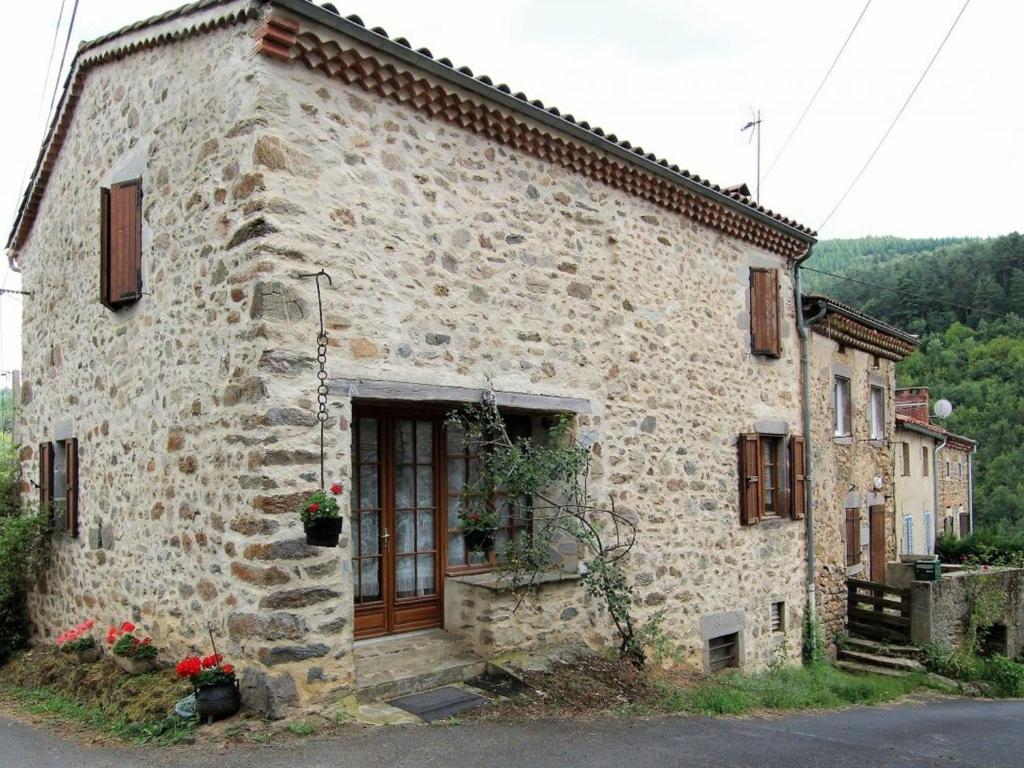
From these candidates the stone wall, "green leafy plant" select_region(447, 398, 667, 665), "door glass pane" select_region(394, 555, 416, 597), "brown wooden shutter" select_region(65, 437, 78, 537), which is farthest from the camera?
the stone wall

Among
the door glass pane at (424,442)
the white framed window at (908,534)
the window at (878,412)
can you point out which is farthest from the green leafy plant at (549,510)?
the white framed window at (908,534)

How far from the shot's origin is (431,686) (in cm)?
680

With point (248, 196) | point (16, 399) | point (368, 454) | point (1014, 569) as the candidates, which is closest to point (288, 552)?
point (368, 454)

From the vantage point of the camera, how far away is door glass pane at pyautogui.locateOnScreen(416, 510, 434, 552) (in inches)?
305

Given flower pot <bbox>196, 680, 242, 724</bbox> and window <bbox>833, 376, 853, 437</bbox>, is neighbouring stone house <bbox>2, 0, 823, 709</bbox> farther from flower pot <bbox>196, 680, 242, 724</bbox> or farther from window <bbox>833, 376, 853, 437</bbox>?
window <bbox>833, 376, 853, 437</bbox>

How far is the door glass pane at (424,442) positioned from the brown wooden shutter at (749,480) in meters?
4.40

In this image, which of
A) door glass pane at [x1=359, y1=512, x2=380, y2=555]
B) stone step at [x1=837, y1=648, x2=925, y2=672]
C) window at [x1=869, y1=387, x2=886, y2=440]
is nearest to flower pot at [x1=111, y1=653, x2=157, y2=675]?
door glass pane at [x1=359, y1=512, x2=380, y2=555]

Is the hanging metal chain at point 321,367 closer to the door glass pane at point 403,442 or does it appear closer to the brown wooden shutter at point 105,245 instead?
the door glass pane at point 403,442

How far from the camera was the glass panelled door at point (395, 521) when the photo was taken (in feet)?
24.1

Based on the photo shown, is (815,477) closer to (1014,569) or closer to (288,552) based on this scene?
(1014,569)

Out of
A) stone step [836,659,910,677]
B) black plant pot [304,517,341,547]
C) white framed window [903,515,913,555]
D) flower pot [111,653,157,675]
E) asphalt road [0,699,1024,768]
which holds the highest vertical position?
black plant pot [304,517,341,547]

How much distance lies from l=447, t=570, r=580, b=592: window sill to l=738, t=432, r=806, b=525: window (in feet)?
11.7

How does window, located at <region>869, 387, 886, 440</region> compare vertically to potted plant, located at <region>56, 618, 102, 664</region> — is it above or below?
above

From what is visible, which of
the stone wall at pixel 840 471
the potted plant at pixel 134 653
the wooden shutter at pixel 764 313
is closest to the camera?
the potted plant at pixel 134 653
